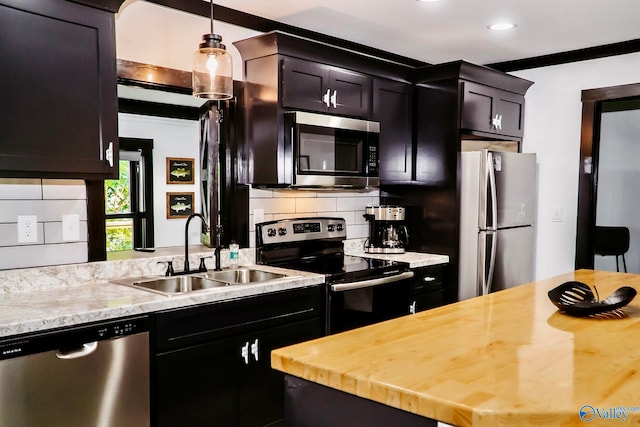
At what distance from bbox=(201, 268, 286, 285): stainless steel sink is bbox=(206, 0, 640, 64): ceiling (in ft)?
4.98

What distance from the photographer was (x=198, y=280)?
9.25 feet

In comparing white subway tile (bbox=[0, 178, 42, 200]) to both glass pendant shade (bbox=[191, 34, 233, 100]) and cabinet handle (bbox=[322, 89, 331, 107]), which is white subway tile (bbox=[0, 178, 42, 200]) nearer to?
glass pendant shade (bbox=[191, 34, 233, 100])

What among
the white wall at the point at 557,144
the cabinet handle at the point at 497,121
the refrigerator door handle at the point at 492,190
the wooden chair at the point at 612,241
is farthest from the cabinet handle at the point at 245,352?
the wooden chair at the point at 612,241

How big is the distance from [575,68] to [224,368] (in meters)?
3.50

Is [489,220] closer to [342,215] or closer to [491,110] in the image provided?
[491,110]

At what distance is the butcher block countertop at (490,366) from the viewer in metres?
1.08

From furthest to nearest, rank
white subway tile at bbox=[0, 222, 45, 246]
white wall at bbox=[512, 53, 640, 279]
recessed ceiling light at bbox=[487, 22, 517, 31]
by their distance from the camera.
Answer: white wall at bbox=[512, 53, 640, 279] < recessed ceiling light at bbox=[487, 22, 517, 31] < white subway tile at bbox=[0, 222, 45, 246]

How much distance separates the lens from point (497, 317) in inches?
73.1

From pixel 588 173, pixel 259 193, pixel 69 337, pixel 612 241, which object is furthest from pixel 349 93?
pixel 612 241

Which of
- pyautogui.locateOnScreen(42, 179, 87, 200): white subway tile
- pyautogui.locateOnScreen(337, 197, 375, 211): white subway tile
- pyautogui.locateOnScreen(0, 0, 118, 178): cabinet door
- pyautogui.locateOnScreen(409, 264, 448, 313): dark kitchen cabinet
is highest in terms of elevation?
pyautogui.locateOnScreen(0, 0, 118, 178): cabinet door

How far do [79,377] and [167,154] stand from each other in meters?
1.39

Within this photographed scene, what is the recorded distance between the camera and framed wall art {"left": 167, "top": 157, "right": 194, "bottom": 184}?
299cm

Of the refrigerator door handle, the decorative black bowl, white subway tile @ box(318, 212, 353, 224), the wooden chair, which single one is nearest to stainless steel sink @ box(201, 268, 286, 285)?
white subway tile @ box(318, 212, 353, 224)

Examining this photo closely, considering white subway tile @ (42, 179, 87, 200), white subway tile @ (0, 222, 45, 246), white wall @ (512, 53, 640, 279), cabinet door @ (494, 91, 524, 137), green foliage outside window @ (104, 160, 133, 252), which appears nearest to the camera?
white subway tile @ (0, 222, 45, 246)
